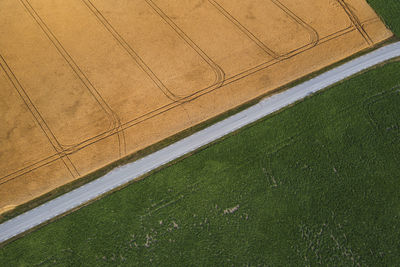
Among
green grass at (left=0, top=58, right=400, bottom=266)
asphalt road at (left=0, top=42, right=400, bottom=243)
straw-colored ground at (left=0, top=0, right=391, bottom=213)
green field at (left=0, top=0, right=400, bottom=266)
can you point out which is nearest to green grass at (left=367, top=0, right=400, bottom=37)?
straw-colored ground at (left=0, top=0, right=391, bottom=213)

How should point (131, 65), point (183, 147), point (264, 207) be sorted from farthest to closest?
point (131, 65)
point (183, 147)
point (264, 207)

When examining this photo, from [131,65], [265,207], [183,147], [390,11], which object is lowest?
[265,207]

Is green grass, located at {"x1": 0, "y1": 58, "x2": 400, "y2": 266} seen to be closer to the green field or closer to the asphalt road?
the green field

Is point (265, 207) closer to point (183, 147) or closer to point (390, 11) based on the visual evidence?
point (183, 147)

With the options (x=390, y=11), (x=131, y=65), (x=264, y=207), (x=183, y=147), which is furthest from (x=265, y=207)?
(x=390, y=11)

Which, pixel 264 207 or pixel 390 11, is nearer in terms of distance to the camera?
pixel 264 207

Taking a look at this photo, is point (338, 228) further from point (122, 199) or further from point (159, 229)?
point (122, 199)

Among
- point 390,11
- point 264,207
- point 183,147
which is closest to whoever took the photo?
point 264,207

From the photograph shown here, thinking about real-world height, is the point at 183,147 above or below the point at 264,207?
above

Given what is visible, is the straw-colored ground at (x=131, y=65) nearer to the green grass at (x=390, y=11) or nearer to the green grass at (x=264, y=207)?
the green grass at (x=390, y=11)
